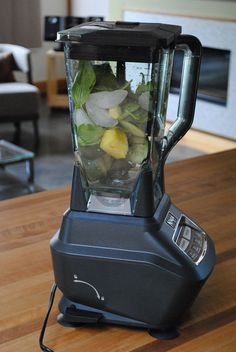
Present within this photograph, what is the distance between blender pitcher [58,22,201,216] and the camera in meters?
0.74

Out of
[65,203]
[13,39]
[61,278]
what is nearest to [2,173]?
[13,39]

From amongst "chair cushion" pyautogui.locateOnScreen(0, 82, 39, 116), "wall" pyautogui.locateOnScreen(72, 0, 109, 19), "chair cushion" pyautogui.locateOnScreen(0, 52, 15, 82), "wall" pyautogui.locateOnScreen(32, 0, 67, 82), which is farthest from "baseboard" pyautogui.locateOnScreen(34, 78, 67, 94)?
"chair cushion" pyautogui.locateOnScreen(0, 82, 39, 116)

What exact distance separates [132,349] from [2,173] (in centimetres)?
338

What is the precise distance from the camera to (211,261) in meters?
0.83

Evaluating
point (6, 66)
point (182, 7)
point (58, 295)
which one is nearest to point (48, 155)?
point (6, 66)

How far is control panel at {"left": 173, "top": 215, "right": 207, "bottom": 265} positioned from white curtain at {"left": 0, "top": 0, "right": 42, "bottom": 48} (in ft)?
17.7

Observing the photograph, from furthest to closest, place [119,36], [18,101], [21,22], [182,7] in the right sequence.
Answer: [21,22]
[182,7]
[18,101]
[119,36]

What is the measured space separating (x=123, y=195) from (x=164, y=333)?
0.68ft

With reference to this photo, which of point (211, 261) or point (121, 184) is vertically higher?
point (121, 184)

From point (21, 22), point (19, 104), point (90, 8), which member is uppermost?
point (90, 8)

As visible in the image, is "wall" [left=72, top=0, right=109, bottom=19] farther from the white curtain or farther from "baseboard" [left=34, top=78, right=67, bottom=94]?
"baseboard" [left=34, top=78, right=67, bottom=94]

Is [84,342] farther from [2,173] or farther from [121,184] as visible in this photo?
[2,173]

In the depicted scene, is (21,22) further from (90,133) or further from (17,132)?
(90,133)

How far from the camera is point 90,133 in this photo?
788 mm
